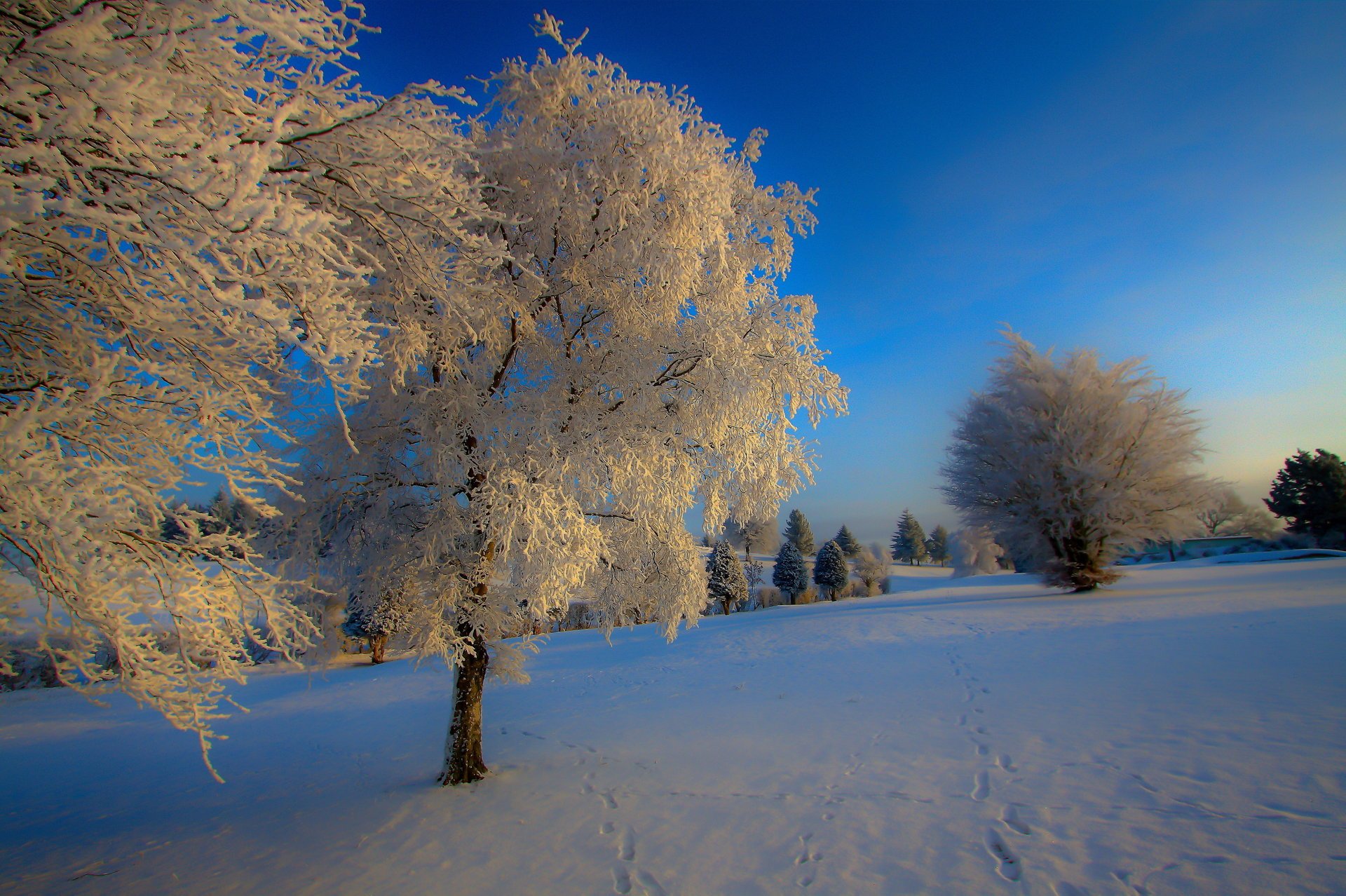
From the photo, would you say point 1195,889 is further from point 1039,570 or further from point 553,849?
point 1039,570

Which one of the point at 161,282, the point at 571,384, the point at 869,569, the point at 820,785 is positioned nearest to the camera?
the point at 161,282

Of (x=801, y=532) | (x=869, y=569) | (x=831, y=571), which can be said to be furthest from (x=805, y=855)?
(x=801, y=532)

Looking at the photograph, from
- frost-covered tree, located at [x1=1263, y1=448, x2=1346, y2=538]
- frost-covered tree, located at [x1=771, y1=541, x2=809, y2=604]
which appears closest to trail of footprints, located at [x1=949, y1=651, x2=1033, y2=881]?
frost-covered tree, located at [x1=771, y1=541, x2=809, y2=604]

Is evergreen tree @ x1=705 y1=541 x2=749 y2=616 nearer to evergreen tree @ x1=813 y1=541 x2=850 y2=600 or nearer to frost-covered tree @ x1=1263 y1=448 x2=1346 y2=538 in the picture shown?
evergreen tree @ x1=813 y1=541 x2=850 y2=600

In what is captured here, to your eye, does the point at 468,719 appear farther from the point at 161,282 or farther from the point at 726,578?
the point at 726,578

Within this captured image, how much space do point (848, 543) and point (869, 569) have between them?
10532mm

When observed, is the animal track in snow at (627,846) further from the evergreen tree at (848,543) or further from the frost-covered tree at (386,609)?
the evergreen tree at (848,543)

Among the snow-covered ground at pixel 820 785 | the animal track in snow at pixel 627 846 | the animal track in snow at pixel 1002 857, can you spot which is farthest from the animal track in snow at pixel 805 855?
the animal track in snow at pixel 627 846

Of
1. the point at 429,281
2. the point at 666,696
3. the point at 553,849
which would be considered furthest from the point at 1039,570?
the point at 429,281

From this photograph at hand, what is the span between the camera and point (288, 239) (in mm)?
2283

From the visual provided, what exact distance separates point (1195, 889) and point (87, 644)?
226 inches

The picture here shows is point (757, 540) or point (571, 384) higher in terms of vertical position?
point (571, 384)

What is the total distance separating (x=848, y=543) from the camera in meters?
56.8

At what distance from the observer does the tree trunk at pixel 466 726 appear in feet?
19.1
